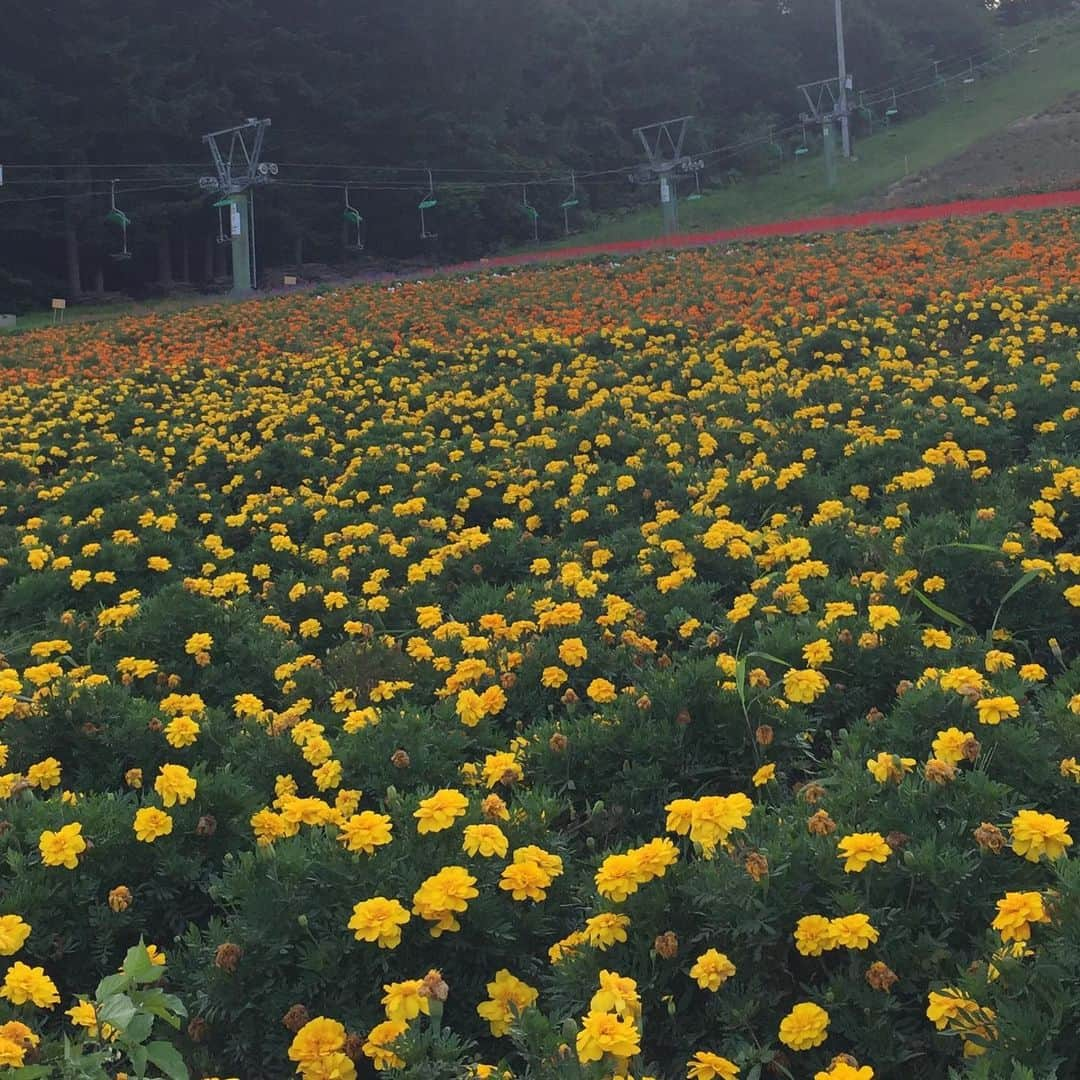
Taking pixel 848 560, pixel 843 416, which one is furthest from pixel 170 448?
pixel 848 560

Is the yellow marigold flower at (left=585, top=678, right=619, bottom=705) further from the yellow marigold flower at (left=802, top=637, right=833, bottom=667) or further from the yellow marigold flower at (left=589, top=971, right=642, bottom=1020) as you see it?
the yellow marigold flower at (left=589, top=971, right=642, bottom=1020)

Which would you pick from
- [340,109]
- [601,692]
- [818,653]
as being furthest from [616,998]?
[340,109]

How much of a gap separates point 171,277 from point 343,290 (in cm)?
2173

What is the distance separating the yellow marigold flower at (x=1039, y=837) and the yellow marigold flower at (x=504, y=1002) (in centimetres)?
107

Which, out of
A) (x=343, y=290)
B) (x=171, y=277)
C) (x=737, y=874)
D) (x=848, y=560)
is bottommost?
(x=737, y=874)

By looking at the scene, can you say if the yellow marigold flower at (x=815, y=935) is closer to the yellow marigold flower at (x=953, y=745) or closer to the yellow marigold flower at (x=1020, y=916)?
the yellow marigold flower at (x=1020, y=916)

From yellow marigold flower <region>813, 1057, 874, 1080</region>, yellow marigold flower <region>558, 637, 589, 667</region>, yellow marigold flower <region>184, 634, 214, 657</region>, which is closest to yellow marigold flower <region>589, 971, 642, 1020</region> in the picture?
yellow marigold flower <region>813, 1057, 874, 1080</region>

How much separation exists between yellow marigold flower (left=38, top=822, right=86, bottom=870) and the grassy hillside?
36864 millimetres

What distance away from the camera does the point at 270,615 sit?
499 centimetres

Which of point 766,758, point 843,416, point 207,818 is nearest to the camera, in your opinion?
point 207,818

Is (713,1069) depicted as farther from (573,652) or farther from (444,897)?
(573,652)

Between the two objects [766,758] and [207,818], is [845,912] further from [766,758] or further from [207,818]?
[207,818]

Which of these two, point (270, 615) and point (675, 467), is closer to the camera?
point (270, 615)

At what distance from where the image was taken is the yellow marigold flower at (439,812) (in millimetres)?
2418
